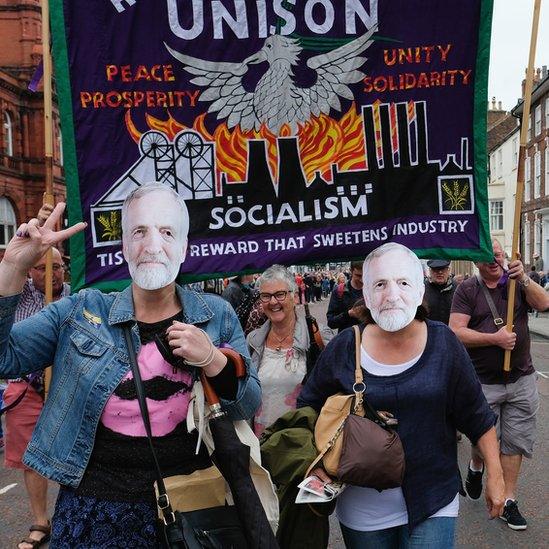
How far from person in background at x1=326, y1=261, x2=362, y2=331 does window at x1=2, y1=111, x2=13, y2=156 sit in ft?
84.2

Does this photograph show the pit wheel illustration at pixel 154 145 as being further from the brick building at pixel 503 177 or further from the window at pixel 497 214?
the window at pixel 497 214

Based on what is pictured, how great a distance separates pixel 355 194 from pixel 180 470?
200 cm

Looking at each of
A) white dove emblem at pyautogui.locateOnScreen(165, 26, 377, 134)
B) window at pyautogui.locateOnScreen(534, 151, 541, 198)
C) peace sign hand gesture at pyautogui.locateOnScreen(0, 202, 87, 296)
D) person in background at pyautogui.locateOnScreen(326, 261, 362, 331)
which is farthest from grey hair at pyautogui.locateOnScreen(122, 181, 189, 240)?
window at pyautogui.locateOnScreen(534, 151, 541, 198)

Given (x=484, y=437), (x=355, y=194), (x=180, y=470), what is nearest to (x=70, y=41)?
(x=355, y=194)

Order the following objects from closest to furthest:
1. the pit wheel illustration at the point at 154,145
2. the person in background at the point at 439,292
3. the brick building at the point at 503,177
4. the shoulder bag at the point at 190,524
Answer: the shoulder bag at the point at 190,524 → the pit wheel illustration at the point at 154,145 → the person in background at the point at 439,292 → the brick building at the point at 503,177

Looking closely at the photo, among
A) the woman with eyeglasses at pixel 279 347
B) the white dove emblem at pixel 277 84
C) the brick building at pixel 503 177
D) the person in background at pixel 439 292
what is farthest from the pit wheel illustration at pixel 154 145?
the brick building at pixel 503 177

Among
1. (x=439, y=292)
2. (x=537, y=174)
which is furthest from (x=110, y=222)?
(x=537, y=174)

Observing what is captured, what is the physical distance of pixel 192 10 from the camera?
130 inches

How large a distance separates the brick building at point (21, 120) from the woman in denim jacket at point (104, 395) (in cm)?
2786

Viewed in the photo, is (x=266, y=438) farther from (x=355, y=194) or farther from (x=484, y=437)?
(x=355, y=194)

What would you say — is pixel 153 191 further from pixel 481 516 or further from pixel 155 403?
pixel 481 516

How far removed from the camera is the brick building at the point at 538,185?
3472 centimetres

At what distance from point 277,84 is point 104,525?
2.37m

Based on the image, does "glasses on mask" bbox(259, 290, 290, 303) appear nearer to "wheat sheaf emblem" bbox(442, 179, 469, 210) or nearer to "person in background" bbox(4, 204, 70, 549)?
"wheat sheaf emblem" bbox(442, 179, 469, 210)
